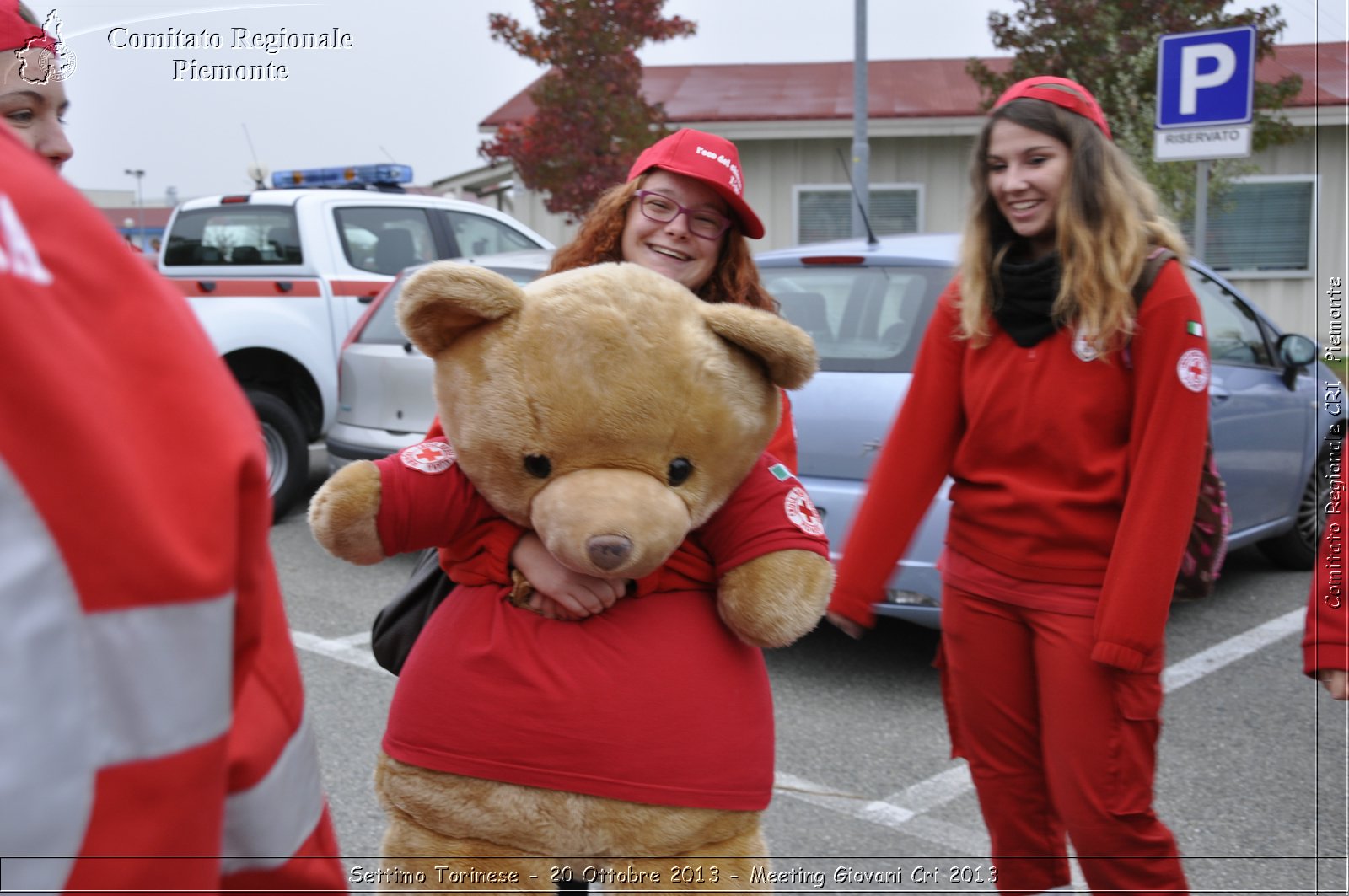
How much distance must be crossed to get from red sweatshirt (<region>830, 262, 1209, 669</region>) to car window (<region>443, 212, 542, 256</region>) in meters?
6.46

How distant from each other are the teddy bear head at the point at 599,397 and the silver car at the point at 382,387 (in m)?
4.79

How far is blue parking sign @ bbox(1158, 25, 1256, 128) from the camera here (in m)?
6.50

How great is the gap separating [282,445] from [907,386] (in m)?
4.78

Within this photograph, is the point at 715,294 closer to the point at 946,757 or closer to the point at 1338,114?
the point at 946,757

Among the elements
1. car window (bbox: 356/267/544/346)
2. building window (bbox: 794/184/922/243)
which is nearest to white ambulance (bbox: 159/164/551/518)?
car window (bbox: 356/267/544/346)

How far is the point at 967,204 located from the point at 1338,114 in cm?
1473

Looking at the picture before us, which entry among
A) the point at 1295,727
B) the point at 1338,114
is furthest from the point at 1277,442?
the point at 1338,114

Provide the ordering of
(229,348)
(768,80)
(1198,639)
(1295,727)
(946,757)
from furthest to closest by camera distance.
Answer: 1. (768,80)
2. (229,348)
3. (1198,639)
4. (1295,727)
5. (946,757)

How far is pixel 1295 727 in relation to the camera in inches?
171

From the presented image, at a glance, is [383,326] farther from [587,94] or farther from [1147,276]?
[587,94]

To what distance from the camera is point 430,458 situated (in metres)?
1.84

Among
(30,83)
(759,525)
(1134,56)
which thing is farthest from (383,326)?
(1134,56)

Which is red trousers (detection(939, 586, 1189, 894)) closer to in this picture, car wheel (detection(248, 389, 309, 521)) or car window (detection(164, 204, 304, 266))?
car wheel (detection(248, 389, 309, 521))

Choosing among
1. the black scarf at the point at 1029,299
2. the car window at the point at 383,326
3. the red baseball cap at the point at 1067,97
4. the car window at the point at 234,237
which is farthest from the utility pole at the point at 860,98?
the black scarf at the point at 1029,299
